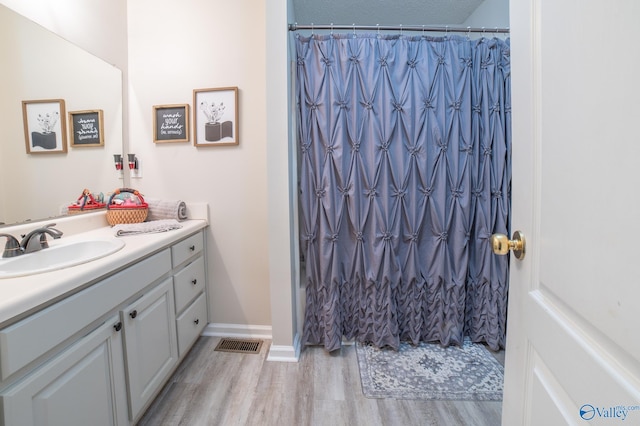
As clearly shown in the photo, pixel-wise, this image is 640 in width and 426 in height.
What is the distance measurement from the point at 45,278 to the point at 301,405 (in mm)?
1221

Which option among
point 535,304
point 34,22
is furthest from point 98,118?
point 535,304

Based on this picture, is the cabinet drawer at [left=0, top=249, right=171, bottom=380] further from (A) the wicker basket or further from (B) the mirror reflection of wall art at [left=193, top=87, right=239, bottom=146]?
(B) the mirror reflection of wall art at [left=193, top=87, right=239, bottom=146]

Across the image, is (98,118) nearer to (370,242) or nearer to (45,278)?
(45,278)

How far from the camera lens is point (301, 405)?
4.42 ft

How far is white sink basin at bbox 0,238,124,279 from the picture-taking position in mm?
959

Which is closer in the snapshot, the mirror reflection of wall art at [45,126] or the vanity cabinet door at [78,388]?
the vanity cabinet door at [78,388]

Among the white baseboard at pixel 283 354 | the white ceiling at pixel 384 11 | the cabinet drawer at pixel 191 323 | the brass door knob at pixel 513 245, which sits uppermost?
the white ceiling at pixel 384 11

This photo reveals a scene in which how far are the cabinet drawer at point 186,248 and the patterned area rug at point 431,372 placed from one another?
1274 mm

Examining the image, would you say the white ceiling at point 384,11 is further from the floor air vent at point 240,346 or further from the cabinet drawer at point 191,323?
the floor air vent at point 240,346

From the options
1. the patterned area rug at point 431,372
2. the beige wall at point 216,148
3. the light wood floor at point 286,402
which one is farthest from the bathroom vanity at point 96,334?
the patterned area rug at point 431,372

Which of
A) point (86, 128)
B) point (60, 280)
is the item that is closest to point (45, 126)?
point (86, 128)

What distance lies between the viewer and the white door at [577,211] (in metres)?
0.36

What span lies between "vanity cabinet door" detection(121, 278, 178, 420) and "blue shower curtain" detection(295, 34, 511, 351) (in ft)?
2.65
